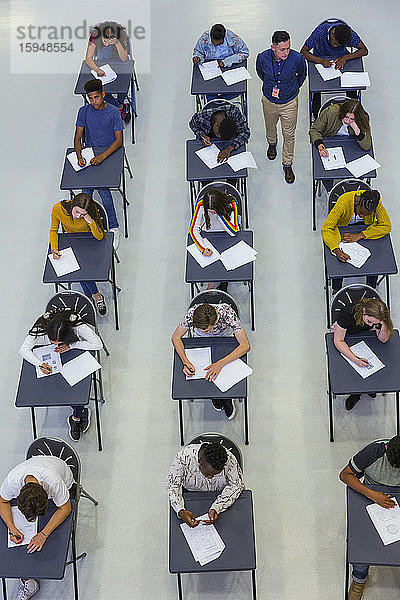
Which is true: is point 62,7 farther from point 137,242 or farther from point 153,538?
point 153,538

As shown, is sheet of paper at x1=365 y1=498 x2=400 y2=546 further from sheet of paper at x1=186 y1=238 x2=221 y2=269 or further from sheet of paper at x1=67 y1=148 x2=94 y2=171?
sheet of paper at x1=67 y1=148 x2=94 y2=171

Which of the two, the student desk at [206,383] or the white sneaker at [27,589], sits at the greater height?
the student desk at [206,383]

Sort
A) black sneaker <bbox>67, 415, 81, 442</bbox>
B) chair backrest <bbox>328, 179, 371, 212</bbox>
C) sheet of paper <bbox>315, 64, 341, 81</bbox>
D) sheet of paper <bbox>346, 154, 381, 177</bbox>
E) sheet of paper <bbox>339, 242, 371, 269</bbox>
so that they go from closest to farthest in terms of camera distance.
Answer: black sneaker <bbox>67, 415, 81, 442</bbox> < sheet of paper <bbox>339, 242, 371, 269</bbox> < chair backrest <bbox>328, 179, 371, 212</bbox> < sheet of paper <bbox>346, 154, 381, 177</bbox> < sheet of paper <bbox>315, 64, 341, 81</bbox>

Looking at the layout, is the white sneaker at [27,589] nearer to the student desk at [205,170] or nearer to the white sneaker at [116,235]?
the white sneaker at [116,235]

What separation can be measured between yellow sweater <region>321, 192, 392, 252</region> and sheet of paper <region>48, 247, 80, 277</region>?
2.06 meters

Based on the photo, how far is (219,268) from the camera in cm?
673

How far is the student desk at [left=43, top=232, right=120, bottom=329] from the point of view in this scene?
6.73 metres

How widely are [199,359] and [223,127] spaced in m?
2.44

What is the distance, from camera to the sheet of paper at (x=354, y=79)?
8281 mm

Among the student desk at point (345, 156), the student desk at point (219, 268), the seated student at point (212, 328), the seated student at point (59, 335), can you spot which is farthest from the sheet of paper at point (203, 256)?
the student desk at point (345, 156)

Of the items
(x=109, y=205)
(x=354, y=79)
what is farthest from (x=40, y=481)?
(x=354, y=79)

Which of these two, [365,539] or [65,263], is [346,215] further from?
[365,539]

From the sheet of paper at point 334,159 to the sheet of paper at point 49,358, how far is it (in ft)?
9.68

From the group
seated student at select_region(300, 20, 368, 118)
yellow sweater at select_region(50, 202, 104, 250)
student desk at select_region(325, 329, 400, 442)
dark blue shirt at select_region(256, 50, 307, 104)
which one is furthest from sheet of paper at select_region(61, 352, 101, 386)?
seated student at select_region(300, 20, 368, 118)
